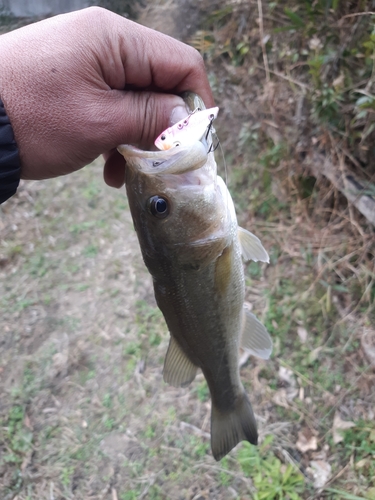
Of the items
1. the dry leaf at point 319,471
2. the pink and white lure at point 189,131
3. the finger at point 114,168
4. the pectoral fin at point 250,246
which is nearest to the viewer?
the pink and white lure at point 189,131

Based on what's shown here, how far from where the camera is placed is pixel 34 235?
5.02 metres

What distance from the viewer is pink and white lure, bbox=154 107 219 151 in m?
1.41

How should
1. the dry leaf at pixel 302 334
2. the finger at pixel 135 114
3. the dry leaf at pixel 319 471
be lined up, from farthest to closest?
the dry leaf at pixel 302 334, the dry leaf at pixel 319 471, the finger at pixel 135 114

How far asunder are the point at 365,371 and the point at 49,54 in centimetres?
287

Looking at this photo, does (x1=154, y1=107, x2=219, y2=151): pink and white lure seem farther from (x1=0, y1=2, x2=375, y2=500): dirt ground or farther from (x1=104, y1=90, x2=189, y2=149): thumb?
(x1=0, y1=2, x2=375, y2=500): dirt ground

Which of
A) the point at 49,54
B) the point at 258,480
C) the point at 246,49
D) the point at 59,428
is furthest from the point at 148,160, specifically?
the point at 246,49

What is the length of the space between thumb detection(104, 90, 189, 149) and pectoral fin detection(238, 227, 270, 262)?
1.93 ft

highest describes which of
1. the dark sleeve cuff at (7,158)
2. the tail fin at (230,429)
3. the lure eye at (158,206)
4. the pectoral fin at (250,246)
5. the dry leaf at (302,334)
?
the dark sleeve cuff at (7,158)

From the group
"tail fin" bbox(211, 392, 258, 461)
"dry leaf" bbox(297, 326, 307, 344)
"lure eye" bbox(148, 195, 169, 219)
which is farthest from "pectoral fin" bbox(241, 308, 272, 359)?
"dry leaf" bbox(297, 326, 307, 344)

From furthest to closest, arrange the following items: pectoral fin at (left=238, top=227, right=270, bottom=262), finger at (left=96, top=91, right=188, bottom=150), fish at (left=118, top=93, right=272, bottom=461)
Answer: pectoral fin at (left=238, top=227, right=270, bottom=262) < finger at (left=96, top=91, right=188, bottom=150) < fish at (left=118, top=93, right=272, bottom=461)

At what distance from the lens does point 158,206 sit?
155 centimetres

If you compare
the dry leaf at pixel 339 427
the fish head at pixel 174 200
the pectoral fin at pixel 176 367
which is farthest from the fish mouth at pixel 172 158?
the dry leaf at pixel 339 427

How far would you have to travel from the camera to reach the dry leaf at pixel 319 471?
2.66 meters

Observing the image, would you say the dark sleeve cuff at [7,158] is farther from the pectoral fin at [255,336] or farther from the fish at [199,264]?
the pectoral fin at [255,336]
